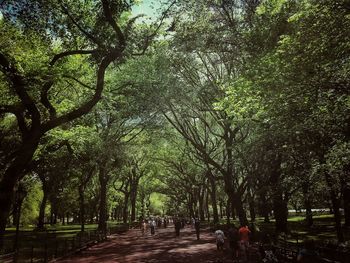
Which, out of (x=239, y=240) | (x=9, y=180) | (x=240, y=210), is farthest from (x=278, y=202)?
(x=9, y=180)

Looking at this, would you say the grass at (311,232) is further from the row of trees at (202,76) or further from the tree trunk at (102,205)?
the tree trunk at (102,205)

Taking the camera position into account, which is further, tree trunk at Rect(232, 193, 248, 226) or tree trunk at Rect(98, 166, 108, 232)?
tree trunk at Rect(98, 166, 108, 232)

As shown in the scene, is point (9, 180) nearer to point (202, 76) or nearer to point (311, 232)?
point (202, 76)

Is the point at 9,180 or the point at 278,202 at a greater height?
the point at 9,180

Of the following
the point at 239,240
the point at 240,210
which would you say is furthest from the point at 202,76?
the point at 239,240

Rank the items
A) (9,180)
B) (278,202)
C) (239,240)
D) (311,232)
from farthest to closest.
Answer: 1. (311,232)
2. (278,202)
3. (239,240)
4. (9,180)

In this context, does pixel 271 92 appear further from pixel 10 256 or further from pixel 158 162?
pixel 158 162

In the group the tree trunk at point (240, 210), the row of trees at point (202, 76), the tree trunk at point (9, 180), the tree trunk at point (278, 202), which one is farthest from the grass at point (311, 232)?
the tree trunk at point (9, 180)

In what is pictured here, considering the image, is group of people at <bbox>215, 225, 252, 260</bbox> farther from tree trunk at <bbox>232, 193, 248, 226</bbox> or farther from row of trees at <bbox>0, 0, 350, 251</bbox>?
tree trunk at <bbox>232, 193, 248, 226</bbox>

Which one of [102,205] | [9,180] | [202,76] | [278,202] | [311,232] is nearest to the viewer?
[9,180]

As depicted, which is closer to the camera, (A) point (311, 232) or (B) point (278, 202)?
(B) point (278, 202)

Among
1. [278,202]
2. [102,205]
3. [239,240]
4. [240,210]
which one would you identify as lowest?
[239,240]

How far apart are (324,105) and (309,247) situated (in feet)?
19.3

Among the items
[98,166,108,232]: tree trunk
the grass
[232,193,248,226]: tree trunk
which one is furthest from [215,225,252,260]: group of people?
[98,166,108,232]: tree trunk
